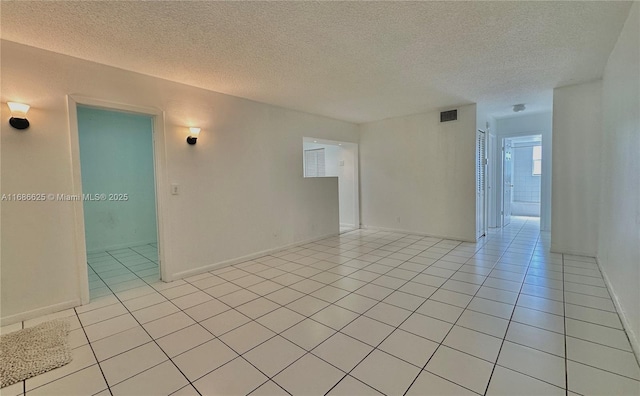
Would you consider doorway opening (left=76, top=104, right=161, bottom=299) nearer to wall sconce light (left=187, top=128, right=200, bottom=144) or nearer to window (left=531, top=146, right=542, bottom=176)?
wall sconce light (left=187, top=128, right=200, bottom=144)

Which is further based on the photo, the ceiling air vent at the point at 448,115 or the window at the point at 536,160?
the window at the point at 536,160

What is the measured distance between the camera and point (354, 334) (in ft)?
7.39

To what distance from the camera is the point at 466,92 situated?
4.28 metres

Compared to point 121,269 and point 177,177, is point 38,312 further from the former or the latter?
point 177,177

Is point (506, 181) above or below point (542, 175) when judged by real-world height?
below

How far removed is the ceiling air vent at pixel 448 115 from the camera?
5219 mm

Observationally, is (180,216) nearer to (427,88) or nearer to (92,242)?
(92,242)

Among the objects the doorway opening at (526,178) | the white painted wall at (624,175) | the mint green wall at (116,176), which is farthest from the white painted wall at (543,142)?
the mint green wall at (116,176)

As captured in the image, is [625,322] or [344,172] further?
[344,172]

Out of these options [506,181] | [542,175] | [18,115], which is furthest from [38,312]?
[506,181]

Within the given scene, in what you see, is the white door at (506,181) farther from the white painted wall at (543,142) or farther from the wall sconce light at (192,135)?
the wall sconce light at (192,135)

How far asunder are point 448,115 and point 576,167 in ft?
6.85

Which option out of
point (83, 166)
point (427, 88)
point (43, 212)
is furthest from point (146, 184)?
point (427, 88)

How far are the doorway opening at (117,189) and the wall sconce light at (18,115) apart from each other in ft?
6.33
